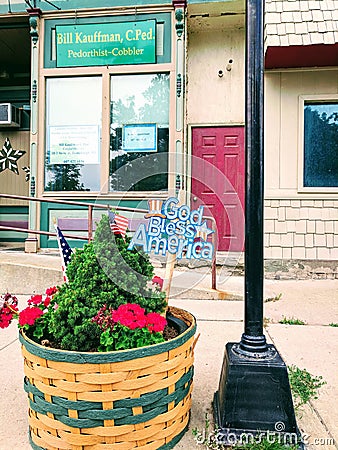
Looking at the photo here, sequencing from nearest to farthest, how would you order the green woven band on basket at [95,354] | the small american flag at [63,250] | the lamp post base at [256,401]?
the green woven band on basket at [95,354]
the lamp post base at [256,401]
the small american flag at [63,250]

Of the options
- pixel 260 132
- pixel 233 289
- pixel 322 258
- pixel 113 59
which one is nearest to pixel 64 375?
pixel 260 132

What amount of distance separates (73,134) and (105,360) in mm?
4780

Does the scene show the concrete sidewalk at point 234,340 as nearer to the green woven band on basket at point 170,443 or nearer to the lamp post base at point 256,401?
the green woven band on basket at point 170,443

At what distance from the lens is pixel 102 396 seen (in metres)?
1.32

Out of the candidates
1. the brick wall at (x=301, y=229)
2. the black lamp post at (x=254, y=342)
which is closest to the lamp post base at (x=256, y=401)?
the black lamp post at (x=254, y=342)

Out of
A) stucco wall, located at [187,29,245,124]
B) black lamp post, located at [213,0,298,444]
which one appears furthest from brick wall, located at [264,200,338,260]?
black lamp post, located at [213,0,298,444]

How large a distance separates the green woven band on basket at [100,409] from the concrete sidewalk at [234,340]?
0.26 meters

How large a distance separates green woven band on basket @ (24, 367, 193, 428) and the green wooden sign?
4.97m

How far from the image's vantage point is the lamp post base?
1536 millimetres

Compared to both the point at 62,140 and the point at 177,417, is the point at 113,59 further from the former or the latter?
the point at 177,417

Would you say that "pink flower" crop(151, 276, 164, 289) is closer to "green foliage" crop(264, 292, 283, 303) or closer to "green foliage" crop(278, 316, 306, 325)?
"green foliage" crop(278, 316, 306, 325)

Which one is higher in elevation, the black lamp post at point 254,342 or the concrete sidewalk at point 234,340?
the black lamp post at point 254,342

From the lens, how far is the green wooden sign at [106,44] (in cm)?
539

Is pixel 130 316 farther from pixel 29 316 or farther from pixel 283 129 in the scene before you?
pixel 283 129
